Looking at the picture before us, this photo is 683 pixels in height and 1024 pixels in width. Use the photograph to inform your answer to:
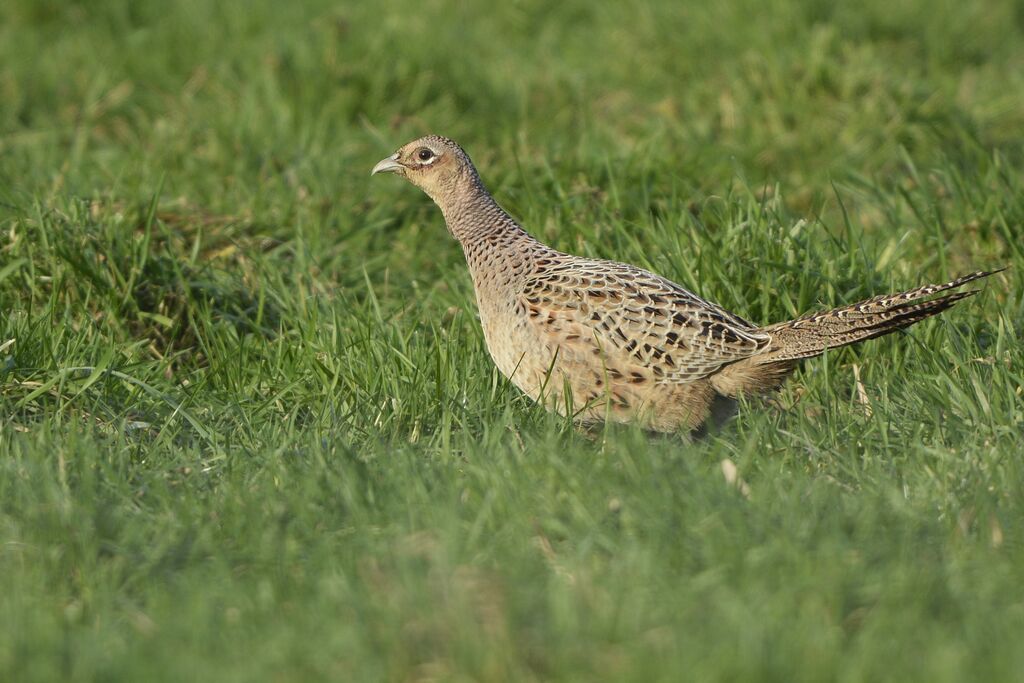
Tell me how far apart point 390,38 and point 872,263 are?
4.21 m

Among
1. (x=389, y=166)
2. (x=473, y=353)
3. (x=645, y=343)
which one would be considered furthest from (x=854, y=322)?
(x=389, y=166)

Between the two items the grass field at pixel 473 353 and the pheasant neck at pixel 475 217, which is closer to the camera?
the grass field at pixel 473 353

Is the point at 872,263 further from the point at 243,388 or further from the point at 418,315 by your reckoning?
the point at 243,388

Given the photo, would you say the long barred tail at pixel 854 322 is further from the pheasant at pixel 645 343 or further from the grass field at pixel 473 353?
the grass field at pixel 473 353

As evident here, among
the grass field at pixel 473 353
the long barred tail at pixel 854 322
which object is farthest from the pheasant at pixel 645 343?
the grass field at pixel 473 353

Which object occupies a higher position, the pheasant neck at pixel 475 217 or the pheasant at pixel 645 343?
the pheasant neck at pixel 475 217

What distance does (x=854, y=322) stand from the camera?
197 inches

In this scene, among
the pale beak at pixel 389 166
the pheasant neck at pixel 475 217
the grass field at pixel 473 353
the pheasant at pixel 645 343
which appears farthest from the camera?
the pale beak at pixel 389 166

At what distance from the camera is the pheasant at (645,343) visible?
16.6 feet

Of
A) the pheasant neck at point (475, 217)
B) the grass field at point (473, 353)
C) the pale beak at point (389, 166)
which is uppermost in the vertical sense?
the pale beak at point (389, 166)

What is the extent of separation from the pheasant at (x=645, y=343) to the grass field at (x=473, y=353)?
0.19 meters

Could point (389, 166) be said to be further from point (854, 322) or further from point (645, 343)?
point (854, 322)

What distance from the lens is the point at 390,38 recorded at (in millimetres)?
9156

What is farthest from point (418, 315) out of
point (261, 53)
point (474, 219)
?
point (261, 53)
